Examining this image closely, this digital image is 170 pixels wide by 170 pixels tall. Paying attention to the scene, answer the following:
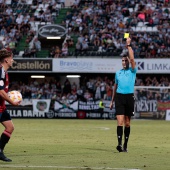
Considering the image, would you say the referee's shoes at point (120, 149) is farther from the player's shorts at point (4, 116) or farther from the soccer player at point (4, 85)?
the player's shorts at point (4, 116)

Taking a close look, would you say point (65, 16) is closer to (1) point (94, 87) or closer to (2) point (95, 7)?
(2) point (95, 7)

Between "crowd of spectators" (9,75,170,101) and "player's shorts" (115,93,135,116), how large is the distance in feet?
77.8

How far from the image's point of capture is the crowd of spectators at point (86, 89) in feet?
129

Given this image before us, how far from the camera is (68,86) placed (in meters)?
44.5

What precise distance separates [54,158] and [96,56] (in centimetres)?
3235

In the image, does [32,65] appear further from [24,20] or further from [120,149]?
[120,149]

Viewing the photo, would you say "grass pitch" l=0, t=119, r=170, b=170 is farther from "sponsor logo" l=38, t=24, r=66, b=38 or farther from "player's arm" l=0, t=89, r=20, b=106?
"sponsor logo" l=38, t=24, r=66, b=38

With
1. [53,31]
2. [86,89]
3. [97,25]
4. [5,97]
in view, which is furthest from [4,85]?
[97,25]

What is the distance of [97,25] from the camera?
46.9 metres

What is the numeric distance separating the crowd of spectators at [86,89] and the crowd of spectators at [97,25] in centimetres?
212

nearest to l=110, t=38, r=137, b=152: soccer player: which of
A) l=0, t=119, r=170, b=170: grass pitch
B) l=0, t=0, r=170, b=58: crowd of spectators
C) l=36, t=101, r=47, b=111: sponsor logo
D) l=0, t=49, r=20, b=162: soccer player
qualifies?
l=0, t=119, r=170, b=170: grass pitch

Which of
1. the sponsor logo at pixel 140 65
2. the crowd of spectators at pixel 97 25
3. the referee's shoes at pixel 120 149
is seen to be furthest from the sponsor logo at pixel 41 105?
the referee's shoes at pixel 120 149

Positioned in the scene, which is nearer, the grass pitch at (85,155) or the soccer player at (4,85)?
the grass pitch at (85,155)

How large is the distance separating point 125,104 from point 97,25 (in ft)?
105
